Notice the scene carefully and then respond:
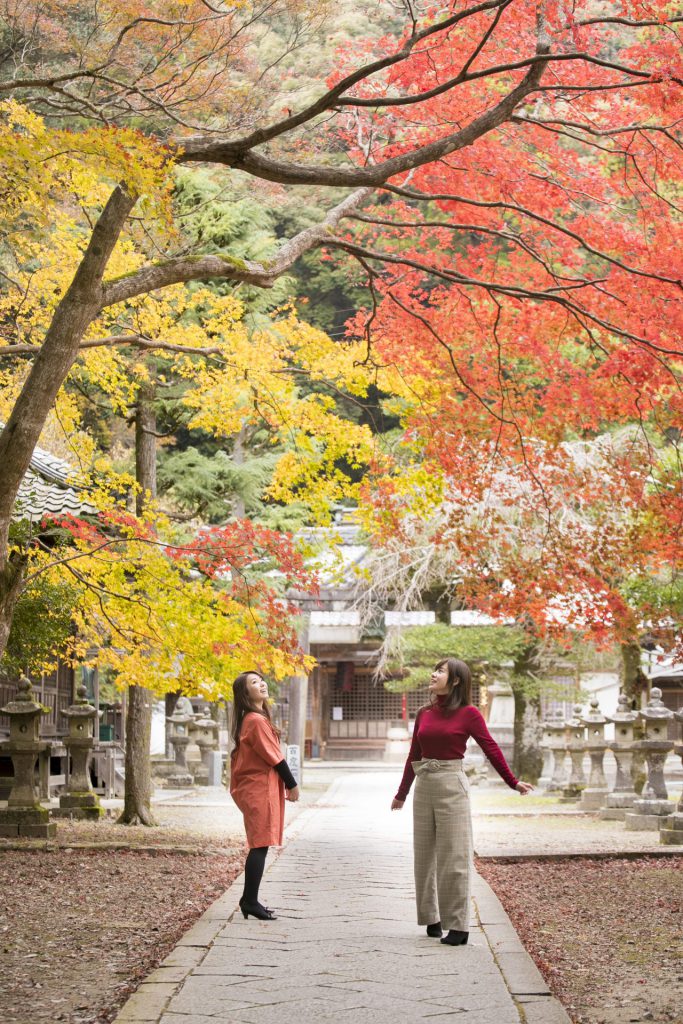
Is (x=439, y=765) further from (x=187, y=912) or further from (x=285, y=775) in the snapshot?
(x=187, y=912)

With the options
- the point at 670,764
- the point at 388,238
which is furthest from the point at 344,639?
the point at 388,238

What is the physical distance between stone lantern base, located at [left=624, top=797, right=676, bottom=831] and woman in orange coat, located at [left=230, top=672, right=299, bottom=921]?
833 cm

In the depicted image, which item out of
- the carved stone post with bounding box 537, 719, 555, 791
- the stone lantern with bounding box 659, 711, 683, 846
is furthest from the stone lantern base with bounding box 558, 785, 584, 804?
the stone lantern with bounding box 659, 711, 683, 846

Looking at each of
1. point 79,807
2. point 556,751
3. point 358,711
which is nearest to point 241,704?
point 79,807

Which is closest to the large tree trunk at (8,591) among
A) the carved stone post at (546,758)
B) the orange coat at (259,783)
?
the orange coat at (259,783)

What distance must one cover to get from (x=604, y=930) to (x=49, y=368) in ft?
15.6

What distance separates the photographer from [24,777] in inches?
469

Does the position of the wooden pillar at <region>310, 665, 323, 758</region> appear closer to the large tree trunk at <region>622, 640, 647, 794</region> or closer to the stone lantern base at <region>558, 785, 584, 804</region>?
the stone lantern base at <region>558, 785, 584, 804</region>

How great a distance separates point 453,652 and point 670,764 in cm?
914

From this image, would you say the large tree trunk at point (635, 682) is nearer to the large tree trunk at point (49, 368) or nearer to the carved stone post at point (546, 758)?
the carved stone post at point (546, 758)

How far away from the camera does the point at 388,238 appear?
25.5 meters

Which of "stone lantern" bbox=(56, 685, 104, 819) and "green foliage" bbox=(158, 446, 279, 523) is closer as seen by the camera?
"stone lantern" bbox=(56, 685, 104, 819)

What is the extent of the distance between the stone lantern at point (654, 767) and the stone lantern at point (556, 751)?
22.7 ft

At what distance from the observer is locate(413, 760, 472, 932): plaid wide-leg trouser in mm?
5672
